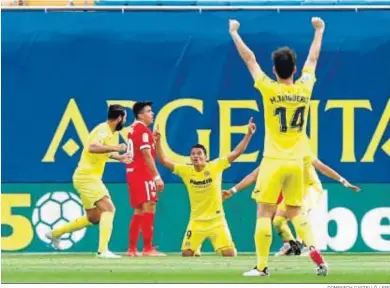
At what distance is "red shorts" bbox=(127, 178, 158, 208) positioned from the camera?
61.4 ft

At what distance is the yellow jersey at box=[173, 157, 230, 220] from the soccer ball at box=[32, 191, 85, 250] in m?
2.16

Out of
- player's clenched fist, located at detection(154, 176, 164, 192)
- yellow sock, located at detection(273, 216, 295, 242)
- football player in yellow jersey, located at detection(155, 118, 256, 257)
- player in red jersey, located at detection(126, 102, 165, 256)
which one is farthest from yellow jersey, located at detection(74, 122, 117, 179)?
yellow sock, located at detection(273, 216, 295, 242)

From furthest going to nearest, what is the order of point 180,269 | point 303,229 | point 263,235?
point 180,269 < point 303,229 < point 263,235

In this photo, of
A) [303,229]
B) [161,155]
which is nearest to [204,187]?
[161,155]

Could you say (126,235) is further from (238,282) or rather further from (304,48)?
(238,282)

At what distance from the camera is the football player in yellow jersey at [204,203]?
18.1 meters

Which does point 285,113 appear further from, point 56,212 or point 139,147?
point 56,212

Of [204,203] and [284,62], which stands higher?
[284,62]

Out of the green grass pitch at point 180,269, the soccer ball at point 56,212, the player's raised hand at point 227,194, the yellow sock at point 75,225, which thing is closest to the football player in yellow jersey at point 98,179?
the yellow sock at point 75,225

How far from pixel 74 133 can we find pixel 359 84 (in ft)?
12.2

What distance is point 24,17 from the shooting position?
65.3ft

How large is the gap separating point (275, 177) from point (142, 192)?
5.23 metres

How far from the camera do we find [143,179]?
18.8 meters
